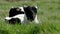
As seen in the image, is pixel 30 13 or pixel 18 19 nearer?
pixel 18 19

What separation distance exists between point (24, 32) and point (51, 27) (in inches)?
47.3

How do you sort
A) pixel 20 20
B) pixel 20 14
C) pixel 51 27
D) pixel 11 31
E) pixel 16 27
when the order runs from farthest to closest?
pixel 20 14 < pixel 20 20 < pixel 51 27 < pixel 16 27 < pixel 11 31

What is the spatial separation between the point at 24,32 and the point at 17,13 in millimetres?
2958

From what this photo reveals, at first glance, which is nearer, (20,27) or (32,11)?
(20,27)

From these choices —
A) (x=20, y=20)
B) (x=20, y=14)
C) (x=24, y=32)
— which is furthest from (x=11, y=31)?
(x=20, y=14)

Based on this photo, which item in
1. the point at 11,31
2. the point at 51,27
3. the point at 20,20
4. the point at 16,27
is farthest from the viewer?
the point at 20,20

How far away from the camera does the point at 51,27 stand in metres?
7.41

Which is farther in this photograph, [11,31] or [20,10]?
[20,10]

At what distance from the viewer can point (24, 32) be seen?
21.1ft

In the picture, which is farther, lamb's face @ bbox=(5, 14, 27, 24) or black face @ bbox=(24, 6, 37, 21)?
black face @ bbox=(24, 6, 37, 21)

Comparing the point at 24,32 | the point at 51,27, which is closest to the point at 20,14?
the point at 51,27

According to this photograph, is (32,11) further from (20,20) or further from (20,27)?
(20,27)

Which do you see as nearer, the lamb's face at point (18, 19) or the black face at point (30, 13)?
the lamb's face at point (18, 19)

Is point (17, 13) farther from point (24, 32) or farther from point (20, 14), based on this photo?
point (24, 32)
